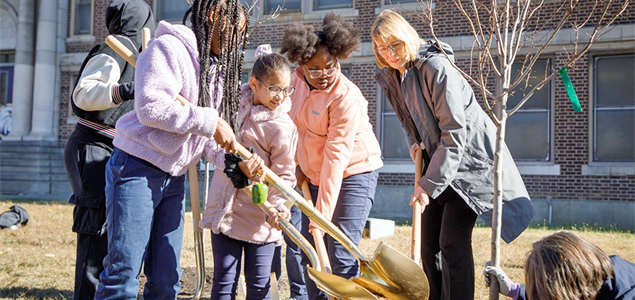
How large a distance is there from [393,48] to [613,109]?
1003 centimetres

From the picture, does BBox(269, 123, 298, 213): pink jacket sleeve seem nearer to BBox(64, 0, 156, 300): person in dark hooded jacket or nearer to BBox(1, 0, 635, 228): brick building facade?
→ BBox(64, 0, 156, 300): person in dark hooded jacket

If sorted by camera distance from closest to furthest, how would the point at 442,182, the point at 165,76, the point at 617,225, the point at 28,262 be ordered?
the point at 165,76 < the point at 442,182 < the point at 28,262 < the point at 617,225

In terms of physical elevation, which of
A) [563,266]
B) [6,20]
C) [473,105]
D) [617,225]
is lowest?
[617,225]

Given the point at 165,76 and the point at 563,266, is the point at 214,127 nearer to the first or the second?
the point at 165,76

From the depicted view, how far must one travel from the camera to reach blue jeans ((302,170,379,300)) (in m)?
3.35

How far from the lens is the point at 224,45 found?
279cm

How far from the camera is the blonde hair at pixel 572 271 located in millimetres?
2057

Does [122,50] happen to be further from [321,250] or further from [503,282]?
[503,282]

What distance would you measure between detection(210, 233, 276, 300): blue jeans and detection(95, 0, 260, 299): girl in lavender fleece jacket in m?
0.22

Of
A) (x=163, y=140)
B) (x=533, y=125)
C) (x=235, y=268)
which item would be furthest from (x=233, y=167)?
(x=533, y=125)

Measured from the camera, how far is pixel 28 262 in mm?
5602

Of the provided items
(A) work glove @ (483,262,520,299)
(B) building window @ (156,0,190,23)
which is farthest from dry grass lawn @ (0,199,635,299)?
(B) building window @ (156,0,190,23)

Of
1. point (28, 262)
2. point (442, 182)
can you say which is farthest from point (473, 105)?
point (28, 262)

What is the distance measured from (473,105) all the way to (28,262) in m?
4.82
